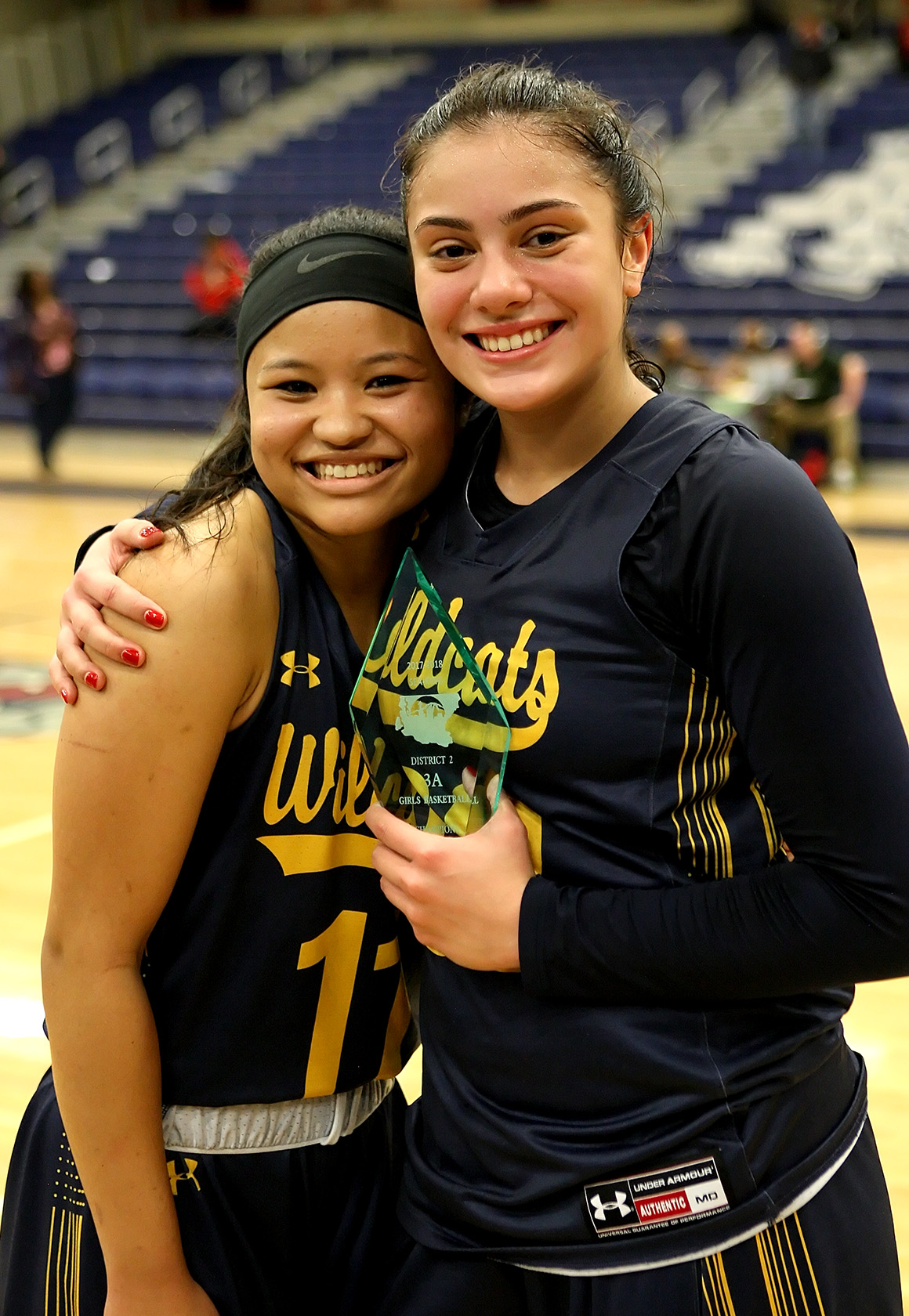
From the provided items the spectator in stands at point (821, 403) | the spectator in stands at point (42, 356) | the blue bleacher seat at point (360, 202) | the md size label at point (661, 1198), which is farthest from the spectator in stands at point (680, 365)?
the md size label at point (661, 1198)

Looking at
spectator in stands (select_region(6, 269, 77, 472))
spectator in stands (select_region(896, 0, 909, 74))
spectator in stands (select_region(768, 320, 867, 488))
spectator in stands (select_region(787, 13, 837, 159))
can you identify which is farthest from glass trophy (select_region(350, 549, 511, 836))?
spectator in stands (select_region(896, 0, 909, 74))

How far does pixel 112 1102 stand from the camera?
1.31 m

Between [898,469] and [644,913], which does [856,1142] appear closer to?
[644,913]

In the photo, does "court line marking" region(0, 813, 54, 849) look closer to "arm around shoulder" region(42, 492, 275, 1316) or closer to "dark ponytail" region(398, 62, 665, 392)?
"arm around shoulder" region(42, 492, 275, 1316)

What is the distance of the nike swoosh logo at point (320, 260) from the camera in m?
1.38

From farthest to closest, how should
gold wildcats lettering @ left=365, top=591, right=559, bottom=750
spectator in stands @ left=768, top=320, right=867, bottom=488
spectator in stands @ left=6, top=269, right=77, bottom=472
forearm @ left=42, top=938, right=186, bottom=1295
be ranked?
1. spectator in stands @ left=6, top=269, right=77, bottom=472
2. spectator in stands @ left=768, top=320, right=867, bottom=488
3. forearm @ left=42, top=938, right=186, bottom=1295
4. gold wildcats lettering @ left=365, top=591, right=559, bottom=750

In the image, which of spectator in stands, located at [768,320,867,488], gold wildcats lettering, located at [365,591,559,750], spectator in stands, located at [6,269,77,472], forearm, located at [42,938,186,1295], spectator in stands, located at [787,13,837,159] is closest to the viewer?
gold wildcats lettering, located at [365,591,559,750]

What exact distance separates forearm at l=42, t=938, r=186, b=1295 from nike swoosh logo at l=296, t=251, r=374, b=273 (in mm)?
633

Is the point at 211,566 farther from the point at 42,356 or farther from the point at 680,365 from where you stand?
the point at 42,356

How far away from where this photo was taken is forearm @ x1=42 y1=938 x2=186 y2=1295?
4.30 feet

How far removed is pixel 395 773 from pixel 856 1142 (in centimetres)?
49

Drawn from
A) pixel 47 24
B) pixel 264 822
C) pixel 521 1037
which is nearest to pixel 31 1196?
pixel 264 822

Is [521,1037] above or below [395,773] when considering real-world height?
below

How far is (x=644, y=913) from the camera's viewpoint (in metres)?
1.17
